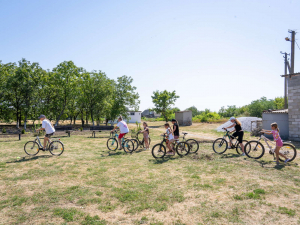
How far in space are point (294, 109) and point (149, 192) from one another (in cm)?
1580

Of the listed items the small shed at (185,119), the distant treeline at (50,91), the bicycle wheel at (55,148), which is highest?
the distant treeline at (50,91)

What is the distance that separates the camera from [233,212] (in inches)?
167

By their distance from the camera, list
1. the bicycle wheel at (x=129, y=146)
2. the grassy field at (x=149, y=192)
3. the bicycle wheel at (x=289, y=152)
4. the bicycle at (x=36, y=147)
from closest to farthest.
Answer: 1. the grassy field at (x=149, y=192)
2. the bicycle wheel at (x=289, y=152)
3. the bicycle at (x=36, y=147)
4. the bicycle wheel at (x=129, y=146)

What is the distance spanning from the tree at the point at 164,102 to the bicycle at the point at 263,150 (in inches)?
1461

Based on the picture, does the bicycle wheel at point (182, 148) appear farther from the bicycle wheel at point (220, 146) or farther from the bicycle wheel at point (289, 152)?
the bicycle wheel at point (289, 152)

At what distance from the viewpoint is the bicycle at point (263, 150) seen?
832 cm

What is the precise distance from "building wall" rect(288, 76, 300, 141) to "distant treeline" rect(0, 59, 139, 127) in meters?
21.9

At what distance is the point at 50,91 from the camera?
1139 inches

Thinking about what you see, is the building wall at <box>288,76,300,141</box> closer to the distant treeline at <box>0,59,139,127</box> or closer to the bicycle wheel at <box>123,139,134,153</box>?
the bicycle wheel at <box>123,139,134,153</box>

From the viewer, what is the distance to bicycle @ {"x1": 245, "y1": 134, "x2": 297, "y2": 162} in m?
8.32

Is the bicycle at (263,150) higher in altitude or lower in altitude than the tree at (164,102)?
lower

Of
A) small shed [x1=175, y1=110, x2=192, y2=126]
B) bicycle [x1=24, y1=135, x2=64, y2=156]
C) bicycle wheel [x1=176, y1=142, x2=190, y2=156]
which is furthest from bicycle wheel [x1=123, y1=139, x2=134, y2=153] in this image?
small shed [x1=175, y1=110, x2=192, y2=126]

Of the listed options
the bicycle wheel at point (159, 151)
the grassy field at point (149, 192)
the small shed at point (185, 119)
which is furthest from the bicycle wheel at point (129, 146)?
the small shed at point (185, 119)

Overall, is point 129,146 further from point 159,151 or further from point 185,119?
point 185,119
